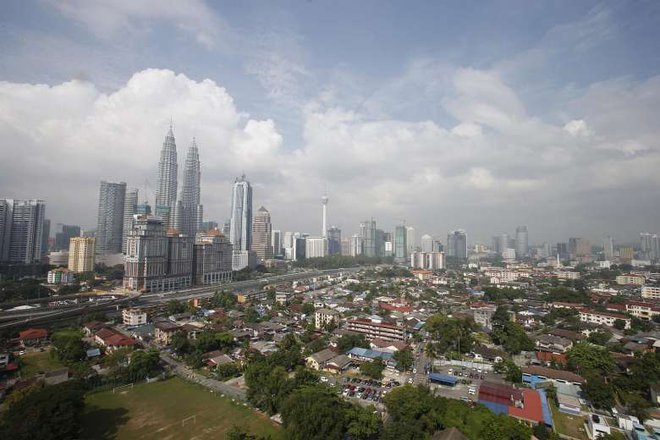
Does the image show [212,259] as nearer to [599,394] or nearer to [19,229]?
[19,229]

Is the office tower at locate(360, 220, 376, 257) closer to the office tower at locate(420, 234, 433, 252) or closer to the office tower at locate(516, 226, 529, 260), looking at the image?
the office tower at locate(420, 234, 433, 252)

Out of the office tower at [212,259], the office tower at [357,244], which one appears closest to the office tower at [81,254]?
the office tower at [212,259]

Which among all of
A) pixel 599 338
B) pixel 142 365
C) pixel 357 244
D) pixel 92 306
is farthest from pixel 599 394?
pixel 357 244

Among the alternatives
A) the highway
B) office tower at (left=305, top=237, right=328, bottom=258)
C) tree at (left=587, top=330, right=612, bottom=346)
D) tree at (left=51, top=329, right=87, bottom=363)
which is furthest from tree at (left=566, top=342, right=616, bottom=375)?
office tower at (left=305, top=237, right=328, bottom=258)

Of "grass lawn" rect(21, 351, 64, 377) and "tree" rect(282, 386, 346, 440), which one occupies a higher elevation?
"tree" rect(282, 386, 346, 440)

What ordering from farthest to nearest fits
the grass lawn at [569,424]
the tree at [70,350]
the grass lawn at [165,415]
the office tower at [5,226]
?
1. the office tower at [5,226]
2. the tree at [70,350]
3. the grass lawn at [569,424]
4. the grass lawn at [165,415]

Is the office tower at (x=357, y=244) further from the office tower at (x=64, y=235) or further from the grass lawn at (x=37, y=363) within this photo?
the grass lawn at (x=37, y=363)
